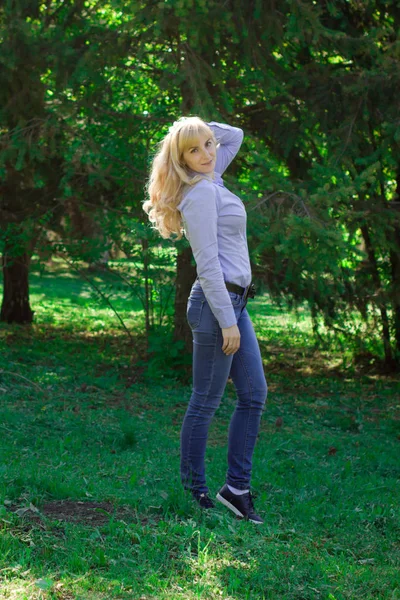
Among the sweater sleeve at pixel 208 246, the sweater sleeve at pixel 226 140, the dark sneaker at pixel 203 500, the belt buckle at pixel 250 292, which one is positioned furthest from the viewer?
the sweater sleeve at pixel 226 140

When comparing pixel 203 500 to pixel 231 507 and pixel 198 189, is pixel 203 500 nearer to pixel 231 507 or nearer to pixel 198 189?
pixel 231 507

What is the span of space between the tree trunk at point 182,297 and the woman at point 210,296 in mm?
5167

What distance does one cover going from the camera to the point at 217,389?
4.05m

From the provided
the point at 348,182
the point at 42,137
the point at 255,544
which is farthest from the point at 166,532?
the point at 42,137

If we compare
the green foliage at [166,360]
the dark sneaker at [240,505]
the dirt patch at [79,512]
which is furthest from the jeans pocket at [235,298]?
the green foliage at [166,360]

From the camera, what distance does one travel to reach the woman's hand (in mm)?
3863

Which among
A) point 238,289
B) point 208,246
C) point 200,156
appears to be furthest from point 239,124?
point 208,246

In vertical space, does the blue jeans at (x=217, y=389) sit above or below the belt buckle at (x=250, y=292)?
below

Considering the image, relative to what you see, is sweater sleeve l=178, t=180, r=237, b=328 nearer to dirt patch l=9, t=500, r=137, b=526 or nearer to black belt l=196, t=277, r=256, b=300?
black belt l=196, t=277, r=256, b=300

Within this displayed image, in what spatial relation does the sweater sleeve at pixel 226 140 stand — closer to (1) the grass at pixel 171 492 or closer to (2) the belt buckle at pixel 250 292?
(2) the belt buckle at pixel 250 292

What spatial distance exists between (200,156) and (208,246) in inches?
18.5

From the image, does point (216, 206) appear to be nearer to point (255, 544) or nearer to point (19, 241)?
point (255, 544)

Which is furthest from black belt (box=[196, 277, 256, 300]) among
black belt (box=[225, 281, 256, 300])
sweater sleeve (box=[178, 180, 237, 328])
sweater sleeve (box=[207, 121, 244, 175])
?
sweater sleeve (box=[207, 121, 244, 175])

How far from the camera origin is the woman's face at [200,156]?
12.9 feet
